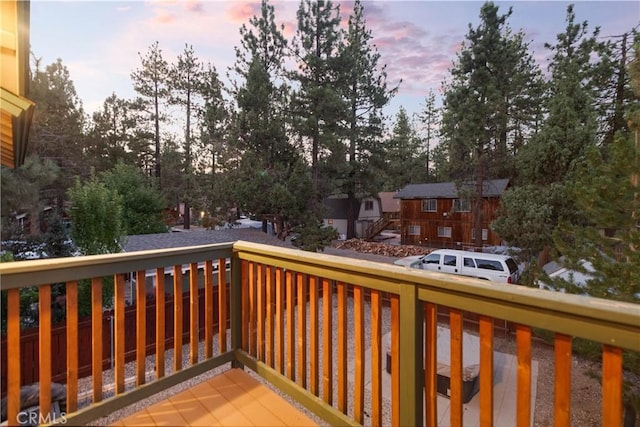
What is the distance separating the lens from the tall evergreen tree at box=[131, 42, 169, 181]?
17781mm

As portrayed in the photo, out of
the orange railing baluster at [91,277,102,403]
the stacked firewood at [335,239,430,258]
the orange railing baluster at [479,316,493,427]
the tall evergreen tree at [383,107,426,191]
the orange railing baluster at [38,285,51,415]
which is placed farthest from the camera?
the tall evergreen tree at [383,107,426,191]

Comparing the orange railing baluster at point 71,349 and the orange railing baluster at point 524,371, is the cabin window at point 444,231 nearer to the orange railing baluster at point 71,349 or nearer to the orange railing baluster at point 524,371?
the orange railing baluster at point 524,371

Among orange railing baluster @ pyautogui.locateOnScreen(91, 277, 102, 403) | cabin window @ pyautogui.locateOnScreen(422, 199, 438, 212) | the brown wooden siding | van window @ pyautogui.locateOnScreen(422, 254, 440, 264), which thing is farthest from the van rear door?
orange railing baluster @ pyautogui.locateOnScreen(91, 277, 102, 403)

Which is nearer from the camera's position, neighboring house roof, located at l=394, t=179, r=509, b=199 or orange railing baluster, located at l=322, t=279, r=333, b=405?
orange railing baluster, located at l=322, t=279, r=333, b=405

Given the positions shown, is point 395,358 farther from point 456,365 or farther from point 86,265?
point 86,265

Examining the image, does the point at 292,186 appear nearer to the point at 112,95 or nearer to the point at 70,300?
the point at 70,300

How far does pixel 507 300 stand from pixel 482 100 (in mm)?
14134

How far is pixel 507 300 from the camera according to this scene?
109 cm

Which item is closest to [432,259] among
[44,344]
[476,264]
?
[476,264]

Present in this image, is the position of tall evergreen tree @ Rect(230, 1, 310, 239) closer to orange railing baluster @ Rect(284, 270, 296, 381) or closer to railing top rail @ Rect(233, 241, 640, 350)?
orange railing baluster @ Rect(284, 270, 296, 381)

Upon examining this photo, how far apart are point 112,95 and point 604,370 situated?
2238cm

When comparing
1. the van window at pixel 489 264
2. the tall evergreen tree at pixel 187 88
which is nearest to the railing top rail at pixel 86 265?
the van window at pixel 489 264

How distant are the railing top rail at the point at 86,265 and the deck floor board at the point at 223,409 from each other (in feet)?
2.56

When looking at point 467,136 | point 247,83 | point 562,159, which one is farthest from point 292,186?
point 562,159
